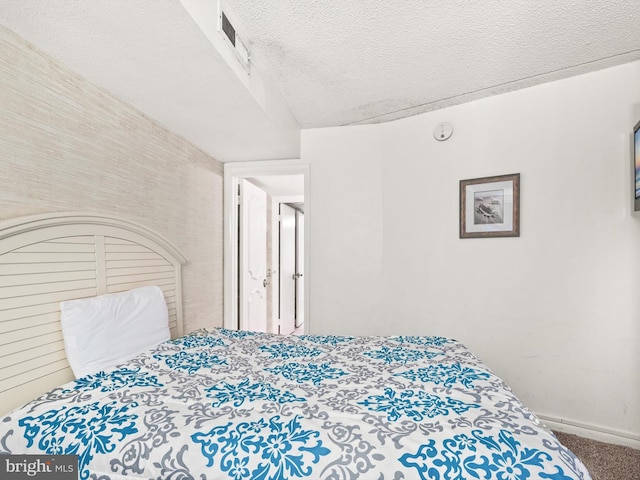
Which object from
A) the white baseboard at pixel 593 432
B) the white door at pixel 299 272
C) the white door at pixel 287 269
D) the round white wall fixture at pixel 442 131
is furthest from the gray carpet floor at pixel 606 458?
the white door at pixel 299 272

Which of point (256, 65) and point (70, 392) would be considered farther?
point (256, 65)

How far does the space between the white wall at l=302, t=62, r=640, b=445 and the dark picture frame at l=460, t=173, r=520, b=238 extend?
0.06m

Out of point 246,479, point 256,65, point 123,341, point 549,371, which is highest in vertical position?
point 256,65

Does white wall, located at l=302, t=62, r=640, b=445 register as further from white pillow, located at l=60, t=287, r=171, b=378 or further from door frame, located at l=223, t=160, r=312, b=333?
white pillow, located at l=60, t=287, r=171, b=378

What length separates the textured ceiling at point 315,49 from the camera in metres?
1.31

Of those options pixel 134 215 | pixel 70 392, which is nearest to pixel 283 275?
pixel 134 215

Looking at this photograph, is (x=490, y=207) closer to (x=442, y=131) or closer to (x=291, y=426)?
(x=442, y=131)

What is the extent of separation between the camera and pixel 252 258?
3.56 m

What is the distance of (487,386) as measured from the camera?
4.40 ft

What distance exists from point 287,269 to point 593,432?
377cm

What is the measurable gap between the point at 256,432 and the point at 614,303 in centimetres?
231

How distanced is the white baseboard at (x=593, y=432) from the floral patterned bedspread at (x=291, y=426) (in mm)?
→ 1273

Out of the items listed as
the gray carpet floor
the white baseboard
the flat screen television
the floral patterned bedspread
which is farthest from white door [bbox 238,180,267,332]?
the flat screen television

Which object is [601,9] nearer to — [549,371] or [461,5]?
[461,5]
